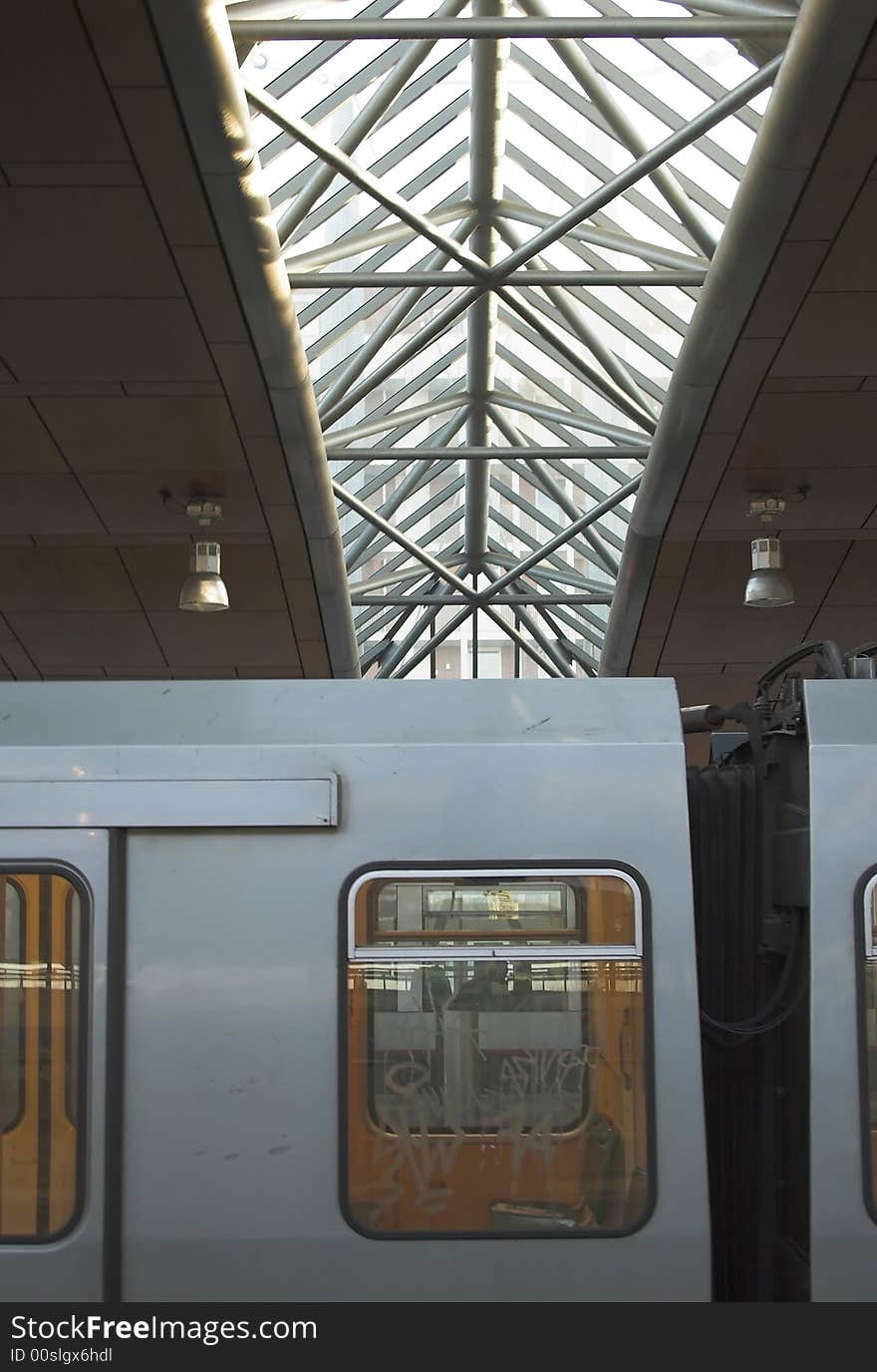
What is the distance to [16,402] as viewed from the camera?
41.6 feet

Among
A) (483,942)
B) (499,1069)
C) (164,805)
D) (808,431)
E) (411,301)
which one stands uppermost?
(411,301)

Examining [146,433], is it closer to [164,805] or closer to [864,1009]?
[164,805]

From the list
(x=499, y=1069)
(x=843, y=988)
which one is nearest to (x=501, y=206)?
(x=843, y=988)

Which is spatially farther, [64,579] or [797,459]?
[64,579]

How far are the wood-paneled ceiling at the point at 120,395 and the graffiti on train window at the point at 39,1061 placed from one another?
17.2 feet

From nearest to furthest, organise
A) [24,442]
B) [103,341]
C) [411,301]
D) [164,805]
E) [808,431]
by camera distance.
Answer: [164,805], [103,341], [24,442], [808,431], [411,301]

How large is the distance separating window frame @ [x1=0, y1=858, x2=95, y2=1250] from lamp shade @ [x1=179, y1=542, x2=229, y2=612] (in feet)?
30.3

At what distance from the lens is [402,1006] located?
14.4 ft

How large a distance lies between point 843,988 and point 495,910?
3.31ft

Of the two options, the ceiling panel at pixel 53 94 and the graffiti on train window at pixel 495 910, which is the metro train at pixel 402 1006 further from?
the ceiling panel at pixel 53 94

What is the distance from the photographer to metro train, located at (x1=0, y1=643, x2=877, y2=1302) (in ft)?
14.0

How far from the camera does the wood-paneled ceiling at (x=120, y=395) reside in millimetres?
8422

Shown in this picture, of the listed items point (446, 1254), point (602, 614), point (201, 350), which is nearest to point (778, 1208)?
point (446, 1254)
